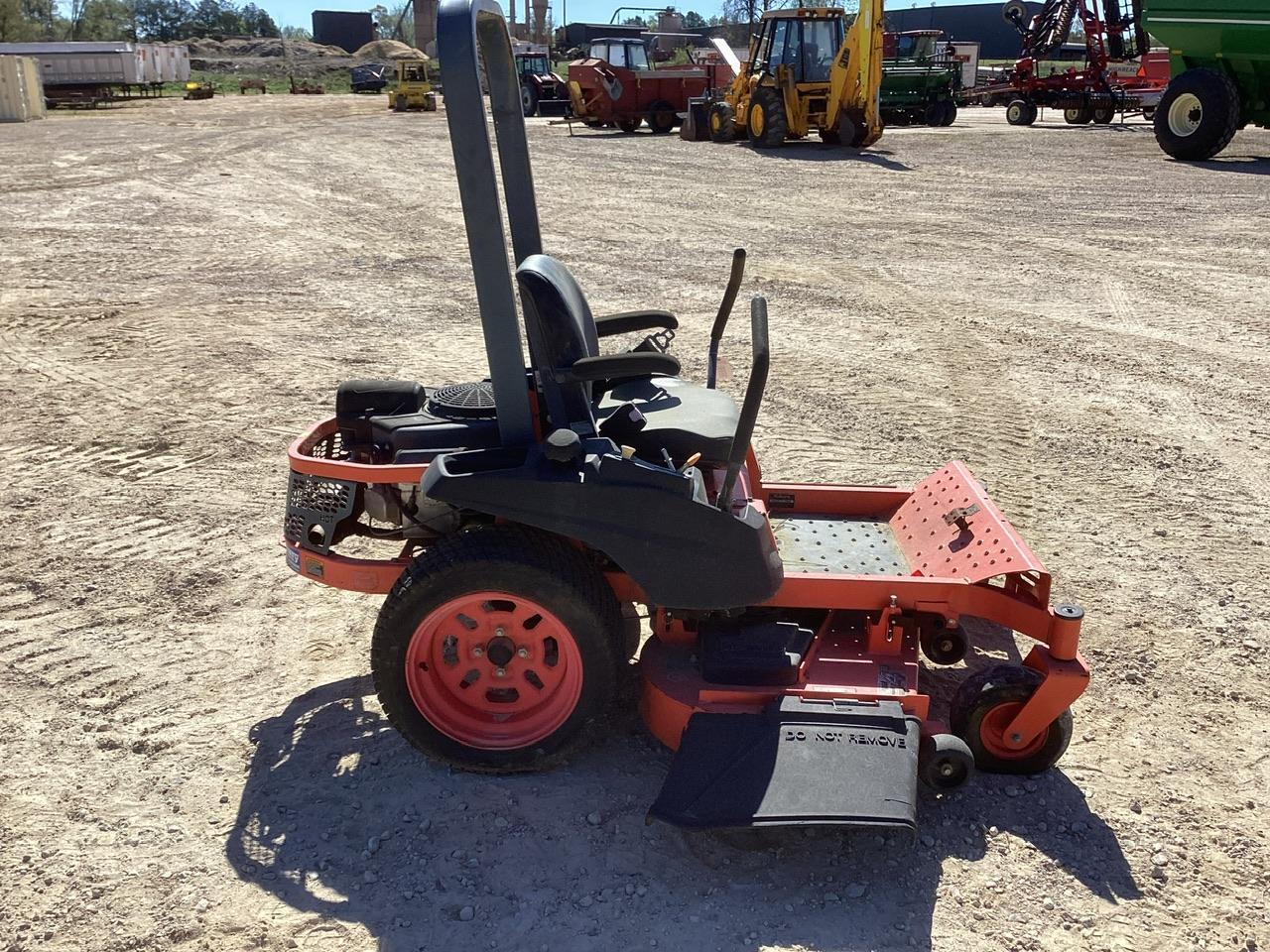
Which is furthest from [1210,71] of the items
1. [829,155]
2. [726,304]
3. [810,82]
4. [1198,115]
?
[726,304]

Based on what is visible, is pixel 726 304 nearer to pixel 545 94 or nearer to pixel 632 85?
pixel 632 85

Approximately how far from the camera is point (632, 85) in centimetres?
2394

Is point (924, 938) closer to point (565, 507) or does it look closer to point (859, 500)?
point (565, 507)

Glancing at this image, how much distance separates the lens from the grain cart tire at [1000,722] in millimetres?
3180

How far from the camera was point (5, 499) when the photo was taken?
509cm

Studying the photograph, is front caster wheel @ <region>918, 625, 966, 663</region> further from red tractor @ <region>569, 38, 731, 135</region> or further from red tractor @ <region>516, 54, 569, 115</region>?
red tractor @ <region>516, 54, 569, 115</region>

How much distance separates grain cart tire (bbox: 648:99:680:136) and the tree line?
166 ft

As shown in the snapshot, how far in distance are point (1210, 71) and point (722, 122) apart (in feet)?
27.4

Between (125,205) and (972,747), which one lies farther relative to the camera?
(125,205)

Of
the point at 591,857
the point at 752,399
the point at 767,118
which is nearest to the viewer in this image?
the point at 752,399

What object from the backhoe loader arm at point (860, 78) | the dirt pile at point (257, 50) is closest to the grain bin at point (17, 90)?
the backhoe loader arm at point (860, 78)

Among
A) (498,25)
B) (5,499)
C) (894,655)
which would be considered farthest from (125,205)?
(894,655)

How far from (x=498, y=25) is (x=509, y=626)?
176cm

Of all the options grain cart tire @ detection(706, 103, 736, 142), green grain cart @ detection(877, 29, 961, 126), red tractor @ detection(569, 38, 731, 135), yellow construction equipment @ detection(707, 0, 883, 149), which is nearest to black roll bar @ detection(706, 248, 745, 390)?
yellow construction equipment @ detection(707, 0, 883, 149)
